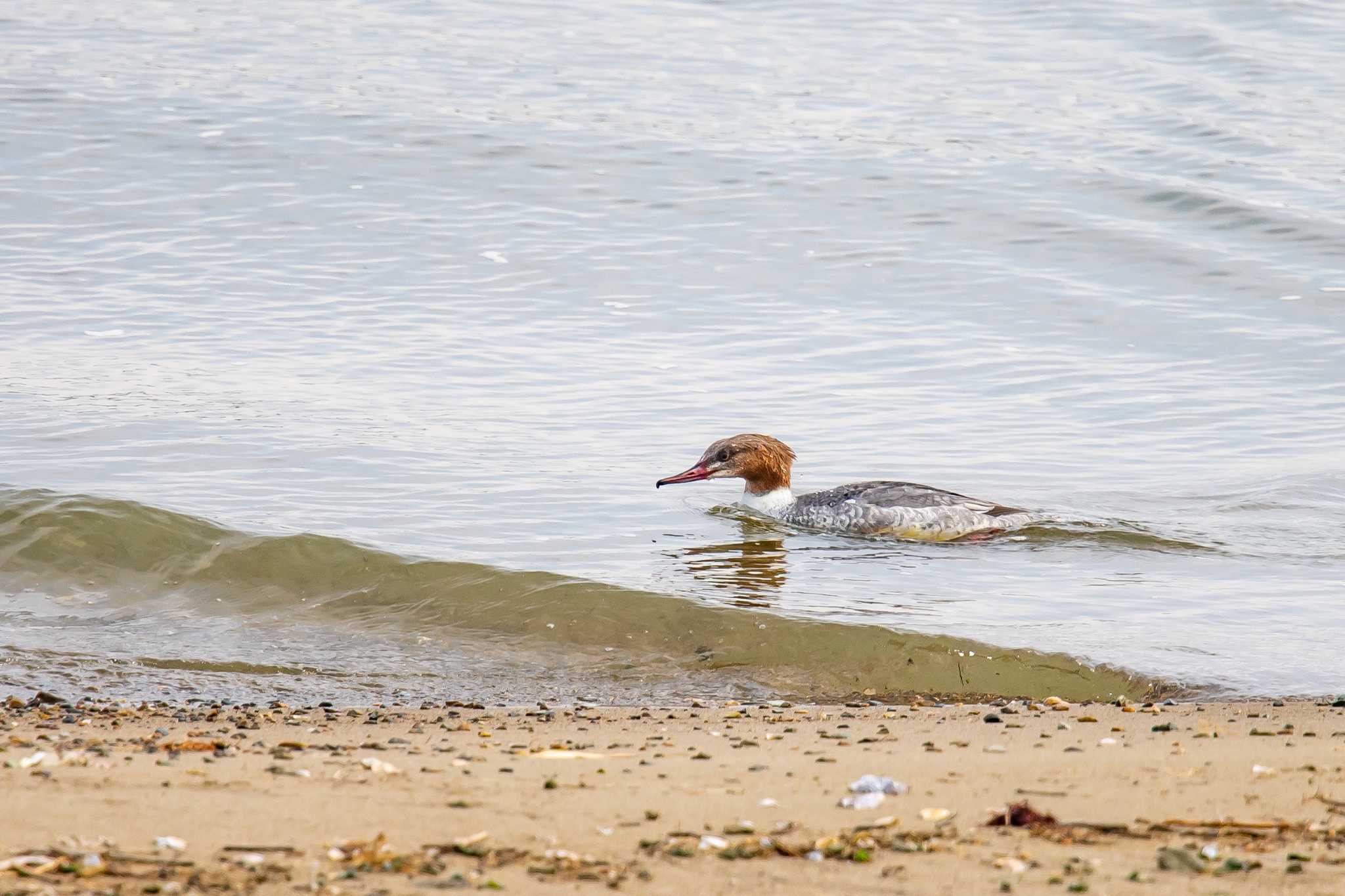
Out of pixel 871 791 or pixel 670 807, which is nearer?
pixel 670 807

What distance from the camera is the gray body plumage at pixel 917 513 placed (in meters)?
10.9

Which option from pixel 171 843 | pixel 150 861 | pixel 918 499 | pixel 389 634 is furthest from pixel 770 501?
pixel 150 861

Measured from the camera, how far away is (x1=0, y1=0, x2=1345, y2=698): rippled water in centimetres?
850

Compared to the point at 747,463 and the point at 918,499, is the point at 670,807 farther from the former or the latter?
the point at 747,463

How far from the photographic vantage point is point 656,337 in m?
16.1

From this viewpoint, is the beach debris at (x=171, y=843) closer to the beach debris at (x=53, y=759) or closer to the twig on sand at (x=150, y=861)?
the twig on sand at (x=150, y=861)

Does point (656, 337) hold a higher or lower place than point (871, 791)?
higher

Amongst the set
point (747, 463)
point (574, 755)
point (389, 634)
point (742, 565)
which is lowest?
point (574, 755)

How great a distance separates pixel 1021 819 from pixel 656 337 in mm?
11884

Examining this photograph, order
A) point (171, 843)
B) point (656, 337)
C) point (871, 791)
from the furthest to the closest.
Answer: point (656, 337)
point (871, 791)
point (171, 843)

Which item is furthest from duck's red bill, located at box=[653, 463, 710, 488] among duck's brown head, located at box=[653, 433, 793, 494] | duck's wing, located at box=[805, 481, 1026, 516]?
duck's wing, located at box=[805, 481, 1026, 516]

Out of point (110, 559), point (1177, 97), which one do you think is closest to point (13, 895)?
point (110, 559)

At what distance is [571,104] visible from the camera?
2550cm

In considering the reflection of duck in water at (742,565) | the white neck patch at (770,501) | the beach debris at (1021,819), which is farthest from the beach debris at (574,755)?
the white neck patch at (770,501)
